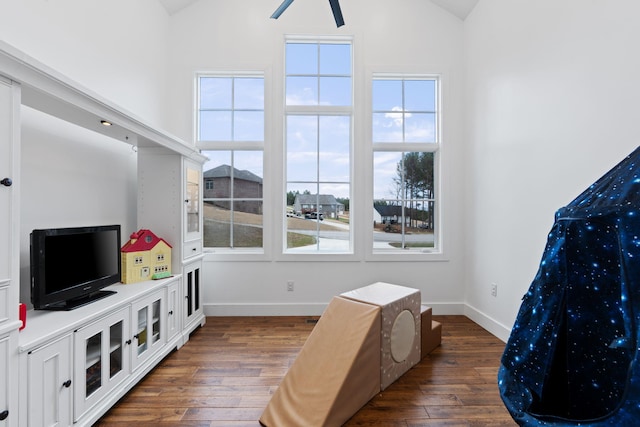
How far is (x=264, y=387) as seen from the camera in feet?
6.54

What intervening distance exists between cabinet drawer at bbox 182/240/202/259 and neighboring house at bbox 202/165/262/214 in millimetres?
646

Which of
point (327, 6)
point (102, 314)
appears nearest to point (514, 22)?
point (327, 6)

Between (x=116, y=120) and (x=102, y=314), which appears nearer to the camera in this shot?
(x=102, y=314)

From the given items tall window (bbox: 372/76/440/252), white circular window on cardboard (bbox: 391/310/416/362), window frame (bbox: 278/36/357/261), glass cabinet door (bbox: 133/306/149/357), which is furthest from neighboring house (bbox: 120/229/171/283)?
tall window (bbox: 372/76/440/252)

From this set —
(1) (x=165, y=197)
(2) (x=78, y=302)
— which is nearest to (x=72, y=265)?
(2) (x=78, y=302)

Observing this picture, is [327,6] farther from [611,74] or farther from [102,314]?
[102,314]

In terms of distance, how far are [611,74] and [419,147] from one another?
1.83m

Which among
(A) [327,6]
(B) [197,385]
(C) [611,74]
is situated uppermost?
(A) [327,6]

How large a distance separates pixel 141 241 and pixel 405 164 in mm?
2867

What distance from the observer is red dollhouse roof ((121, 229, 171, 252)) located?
232cm

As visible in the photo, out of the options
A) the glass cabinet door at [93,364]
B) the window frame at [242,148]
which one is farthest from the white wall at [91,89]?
the glass cabinet door at [93,364]

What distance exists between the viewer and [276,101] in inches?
131

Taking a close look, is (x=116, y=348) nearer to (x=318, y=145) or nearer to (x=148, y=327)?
(x=148, y=327)

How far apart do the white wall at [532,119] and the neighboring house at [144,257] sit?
3061 mm
